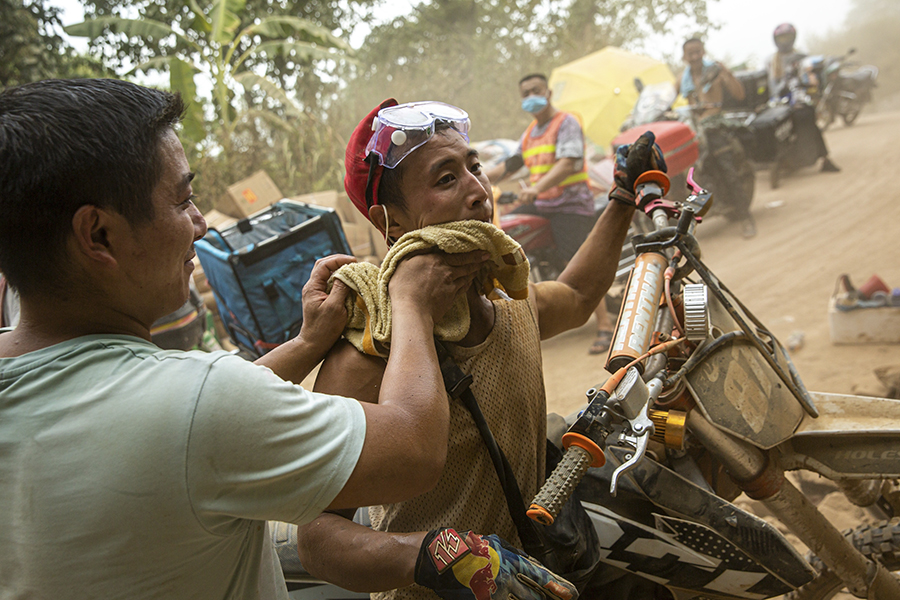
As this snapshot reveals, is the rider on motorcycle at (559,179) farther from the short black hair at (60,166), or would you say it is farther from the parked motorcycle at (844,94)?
the parked motorcycle at (844,94)

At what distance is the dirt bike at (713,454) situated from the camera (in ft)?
4.72

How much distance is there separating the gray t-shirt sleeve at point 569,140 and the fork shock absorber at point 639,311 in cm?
424

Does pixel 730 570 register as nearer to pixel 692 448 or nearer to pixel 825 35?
pixel 692 448

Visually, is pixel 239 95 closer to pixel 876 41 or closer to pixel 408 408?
pixel 408 408

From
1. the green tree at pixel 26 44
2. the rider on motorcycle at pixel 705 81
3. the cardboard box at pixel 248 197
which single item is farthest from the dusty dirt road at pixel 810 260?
the green tree at pixel 26 44

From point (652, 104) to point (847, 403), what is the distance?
28.3ft

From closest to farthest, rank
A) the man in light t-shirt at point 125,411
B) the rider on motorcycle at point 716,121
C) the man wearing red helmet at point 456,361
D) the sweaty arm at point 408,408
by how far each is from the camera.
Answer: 1. the man in light t-shirt at point 125,411
2. the sweaty arm at point 408,408
3. the man wearing red helmet at point 456,361
4. the rider on motorcycle at point 716,121

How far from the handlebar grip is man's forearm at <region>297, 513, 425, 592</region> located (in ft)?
0.81

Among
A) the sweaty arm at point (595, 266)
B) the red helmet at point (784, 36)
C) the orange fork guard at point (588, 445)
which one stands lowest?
the orange fork guard at point (588, 445)

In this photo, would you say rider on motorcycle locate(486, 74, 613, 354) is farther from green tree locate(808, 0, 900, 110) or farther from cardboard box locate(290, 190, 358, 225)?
green tree locate(808, 0, 900, 110)

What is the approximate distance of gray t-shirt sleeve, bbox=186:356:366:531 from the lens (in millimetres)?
862

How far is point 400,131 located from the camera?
→ 4.78 ft

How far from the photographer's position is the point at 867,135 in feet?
38.8

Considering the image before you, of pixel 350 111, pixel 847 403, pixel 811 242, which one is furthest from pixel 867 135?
pixel 847 403
